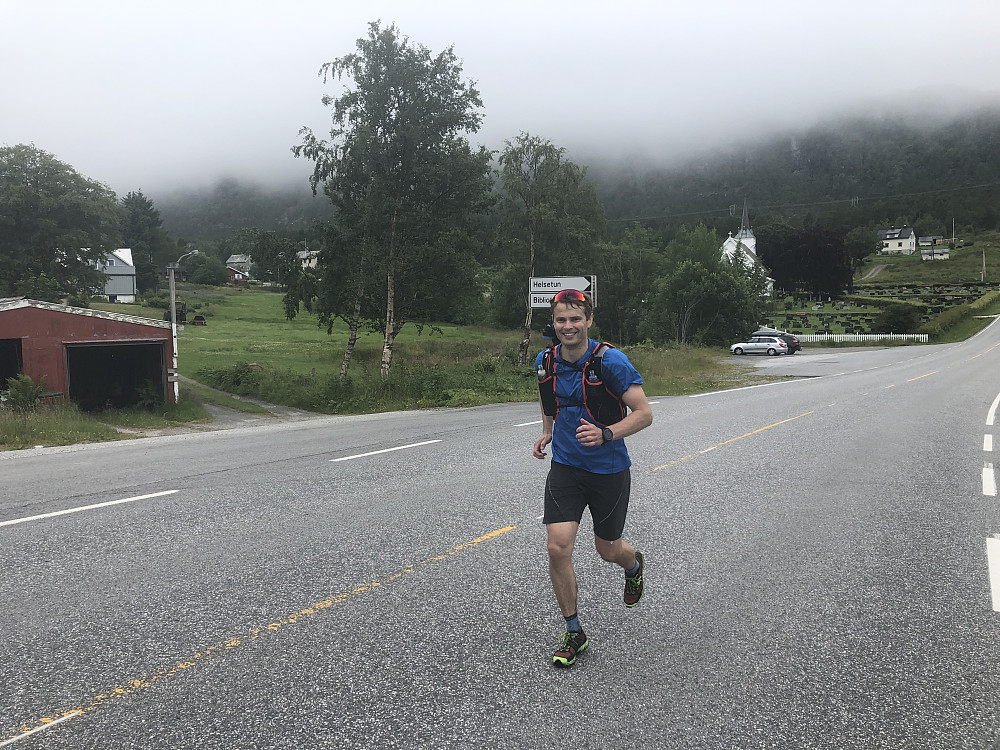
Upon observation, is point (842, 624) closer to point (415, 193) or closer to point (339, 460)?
point (339, 460)

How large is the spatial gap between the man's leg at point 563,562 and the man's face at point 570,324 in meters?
1.01

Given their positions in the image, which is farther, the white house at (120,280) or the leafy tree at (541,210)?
the white house at (120,280)

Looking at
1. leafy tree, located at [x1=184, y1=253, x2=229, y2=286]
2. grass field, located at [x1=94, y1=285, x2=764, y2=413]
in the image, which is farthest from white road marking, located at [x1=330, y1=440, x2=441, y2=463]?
leafy tree, located at [x1=184, y1=253, x2=229, y2=286]

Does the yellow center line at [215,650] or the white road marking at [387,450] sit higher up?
the yellow center line at [215,650]

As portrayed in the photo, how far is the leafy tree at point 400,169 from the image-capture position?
93.9ft

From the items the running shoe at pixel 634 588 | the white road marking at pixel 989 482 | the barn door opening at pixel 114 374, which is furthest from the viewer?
the barn door opening at pixel 114 374

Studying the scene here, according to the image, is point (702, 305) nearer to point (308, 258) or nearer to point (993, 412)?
point (308, 258)

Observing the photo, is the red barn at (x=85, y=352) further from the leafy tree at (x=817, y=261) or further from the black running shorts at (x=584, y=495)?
the leafy tree at (x=817, y=261)

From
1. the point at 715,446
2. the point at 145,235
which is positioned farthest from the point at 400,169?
the point at 145,235

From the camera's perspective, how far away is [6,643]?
4.06 meters

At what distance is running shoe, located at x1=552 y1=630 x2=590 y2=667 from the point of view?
386 cm

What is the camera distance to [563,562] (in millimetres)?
3988

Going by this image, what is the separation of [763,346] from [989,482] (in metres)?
49.2

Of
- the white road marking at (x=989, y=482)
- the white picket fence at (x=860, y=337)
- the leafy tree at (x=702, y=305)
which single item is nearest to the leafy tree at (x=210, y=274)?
the leafy tree at (x=702, y=305)
